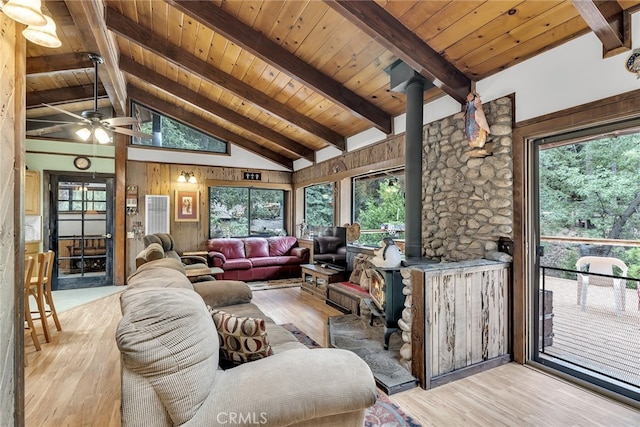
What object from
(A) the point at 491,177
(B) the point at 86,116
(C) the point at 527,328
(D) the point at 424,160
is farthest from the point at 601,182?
(B) the point at 86,116

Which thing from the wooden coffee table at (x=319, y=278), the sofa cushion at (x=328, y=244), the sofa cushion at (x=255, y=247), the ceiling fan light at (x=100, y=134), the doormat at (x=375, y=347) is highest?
the ceiling fan light at (x=100, y=134)

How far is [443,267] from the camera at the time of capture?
2.53 m

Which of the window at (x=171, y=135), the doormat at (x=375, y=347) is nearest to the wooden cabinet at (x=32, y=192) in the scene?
the window at (x=171, y=135)

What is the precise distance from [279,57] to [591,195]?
338 cm

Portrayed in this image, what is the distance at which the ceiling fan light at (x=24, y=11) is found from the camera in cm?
129

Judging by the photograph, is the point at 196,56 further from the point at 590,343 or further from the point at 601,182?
the point at 590,343

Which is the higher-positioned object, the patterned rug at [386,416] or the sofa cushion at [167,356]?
the sofa cushion at [167,356]

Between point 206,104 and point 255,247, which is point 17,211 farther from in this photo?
point 255,247

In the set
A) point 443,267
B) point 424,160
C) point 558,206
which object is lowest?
point 443,267

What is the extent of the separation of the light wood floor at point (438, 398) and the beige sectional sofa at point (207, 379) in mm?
1066

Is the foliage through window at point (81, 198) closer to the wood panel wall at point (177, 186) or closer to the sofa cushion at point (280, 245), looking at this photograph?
the wood panel wall at point (177, 186)

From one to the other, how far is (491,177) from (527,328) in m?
1.43

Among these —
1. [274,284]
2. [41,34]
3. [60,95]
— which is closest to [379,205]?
[274,284]

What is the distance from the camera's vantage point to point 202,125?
675 centimetres
